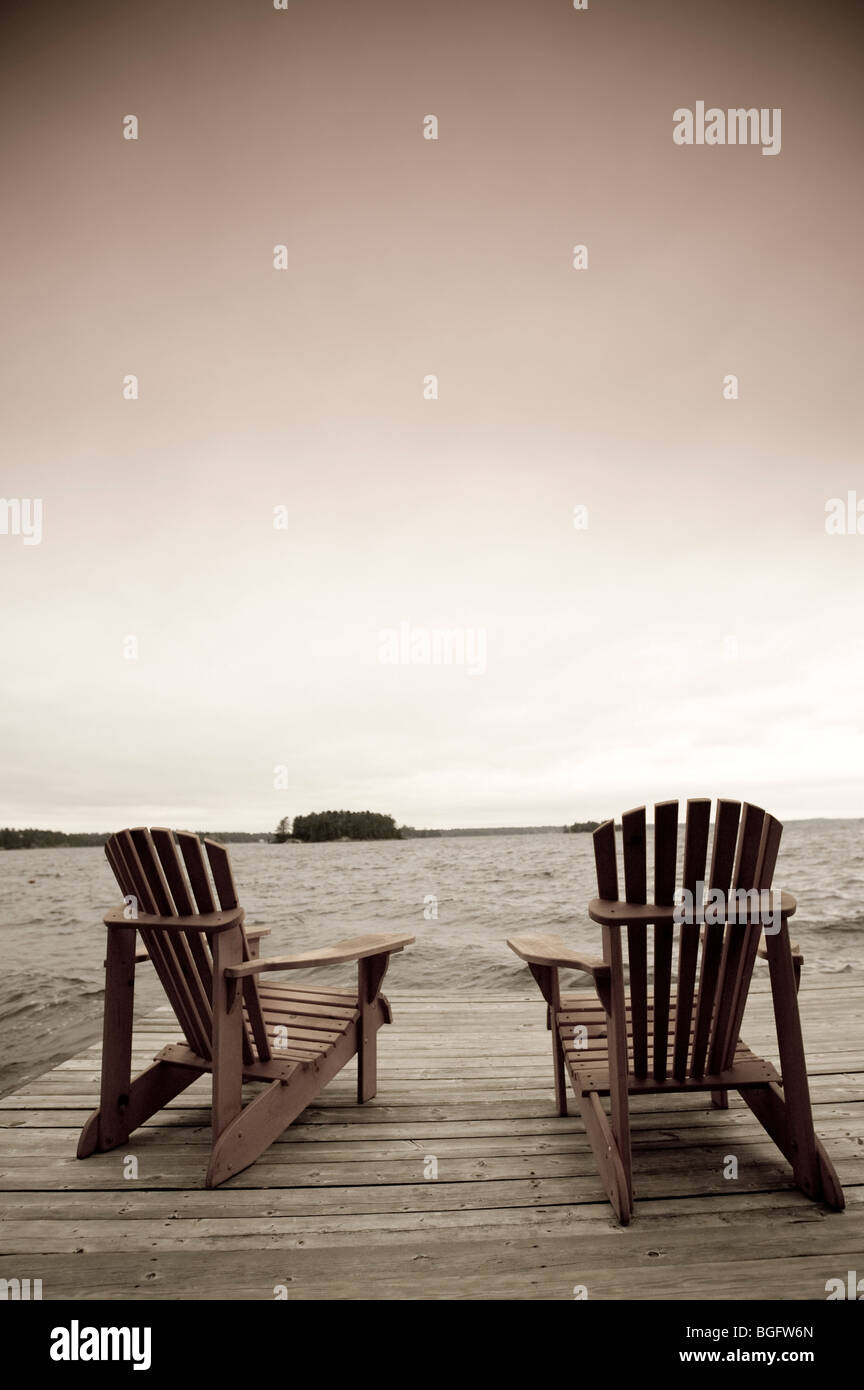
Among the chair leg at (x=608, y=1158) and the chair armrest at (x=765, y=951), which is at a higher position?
the chair armrest at (x=765, y=951)

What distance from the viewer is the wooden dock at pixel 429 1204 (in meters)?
1.68

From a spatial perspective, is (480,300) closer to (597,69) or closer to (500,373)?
(500,373)

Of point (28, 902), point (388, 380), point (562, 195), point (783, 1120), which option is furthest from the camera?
point (28, 902)

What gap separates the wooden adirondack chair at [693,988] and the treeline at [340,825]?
127 feet

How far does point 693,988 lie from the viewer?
212 centimetres

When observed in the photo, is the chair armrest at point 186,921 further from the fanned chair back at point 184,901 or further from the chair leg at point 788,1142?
the chair leg at point 788,1142

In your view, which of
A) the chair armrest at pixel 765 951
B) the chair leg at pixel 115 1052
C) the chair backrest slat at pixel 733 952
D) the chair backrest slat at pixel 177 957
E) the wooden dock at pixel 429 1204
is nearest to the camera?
the wooden dock at pixel 429 1204

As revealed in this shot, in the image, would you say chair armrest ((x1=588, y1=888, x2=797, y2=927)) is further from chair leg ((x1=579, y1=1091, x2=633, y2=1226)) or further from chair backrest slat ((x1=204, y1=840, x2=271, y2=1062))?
chair backrest slat ((x1=204, y1=840, x2=271, y2=1062))

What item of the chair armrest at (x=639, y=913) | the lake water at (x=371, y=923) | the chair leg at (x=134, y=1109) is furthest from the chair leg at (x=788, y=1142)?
the lake water at (x=371, y=923)

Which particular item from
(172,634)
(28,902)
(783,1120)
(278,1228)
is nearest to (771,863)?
(783,1120)

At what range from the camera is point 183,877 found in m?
2.25

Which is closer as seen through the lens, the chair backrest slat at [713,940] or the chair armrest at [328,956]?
the chair backrest slat at [713,940]

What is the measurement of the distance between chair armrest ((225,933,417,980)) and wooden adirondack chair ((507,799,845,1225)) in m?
0.67

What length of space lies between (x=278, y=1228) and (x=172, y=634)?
12640 mm
